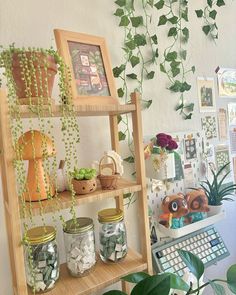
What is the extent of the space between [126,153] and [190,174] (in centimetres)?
43

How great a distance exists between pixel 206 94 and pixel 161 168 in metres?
0.62

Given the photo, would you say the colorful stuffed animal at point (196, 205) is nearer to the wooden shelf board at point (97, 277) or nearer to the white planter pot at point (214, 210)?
the white planter pot at point (214, 210)

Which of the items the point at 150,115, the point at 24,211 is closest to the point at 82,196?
the point at 24,211

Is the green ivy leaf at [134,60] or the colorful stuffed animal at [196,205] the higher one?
the green ivy leaf at [134,60]

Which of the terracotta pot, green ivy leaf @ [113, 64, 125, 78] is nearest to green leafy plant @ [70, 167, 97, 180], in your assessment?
the terracotta pot

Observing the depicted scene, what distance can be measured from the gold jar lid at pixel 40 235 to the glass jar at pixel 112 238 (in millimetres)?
196

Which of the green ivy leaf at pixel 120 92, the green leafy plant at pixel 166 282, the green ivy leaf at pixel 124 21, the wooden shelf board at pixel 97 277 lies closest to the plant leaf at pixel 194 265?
the green leafy plant at pixel 166 282

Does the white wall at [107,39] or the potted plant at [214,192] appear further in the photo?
the potted plant at [214,192]

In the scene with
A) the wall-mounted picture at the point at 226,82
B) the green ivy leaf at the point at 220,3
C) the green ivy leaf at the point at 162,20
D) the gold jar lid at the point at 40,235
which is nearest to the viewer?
the gold jar lid at the point at 40,235

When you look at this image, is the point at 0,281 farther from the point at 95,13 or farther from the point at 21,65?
the point at 95,13

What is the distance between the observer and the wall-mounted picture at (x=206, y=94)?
1.38m

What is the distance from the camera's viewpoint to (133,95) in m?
0.84

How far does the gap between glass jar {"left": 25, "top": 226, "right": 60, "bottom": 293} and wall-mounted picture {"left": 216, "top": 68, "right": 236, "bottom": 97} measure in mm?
1250

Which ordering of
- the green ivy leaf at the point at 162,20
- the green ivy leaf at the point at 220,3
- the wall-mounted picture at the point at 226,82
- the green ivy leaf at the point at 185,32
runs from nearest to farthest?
the green ivy leaf at the point at 162,20
the green ivy leaf at the point at 185,32
the green ivy leaf at the point at 220,3
the wall-mounted picture at the point at 226,82
